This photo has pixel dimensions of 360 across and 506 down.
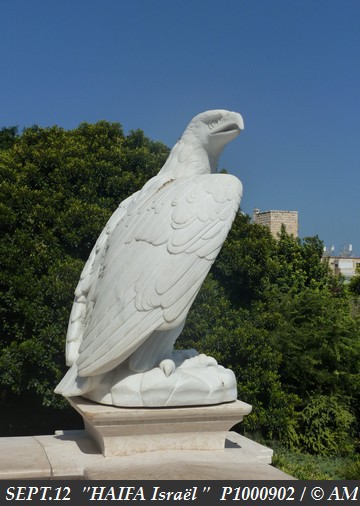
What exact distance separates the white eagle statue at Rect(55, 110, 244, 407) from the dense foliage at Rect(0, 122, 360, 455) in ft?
13.7

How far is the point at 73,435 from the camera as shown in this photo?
499 cm

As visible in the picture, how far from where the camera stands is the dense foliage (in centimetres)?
884

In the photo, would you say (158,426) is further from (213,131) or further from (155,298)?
(213,131)

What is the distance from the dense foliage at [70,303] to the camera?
8.84 meters

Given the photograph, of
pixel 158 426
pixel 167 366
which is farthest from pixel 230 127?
pixel 158 426

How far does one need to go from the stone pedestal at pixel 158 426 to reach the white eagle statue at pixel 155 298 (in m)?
0.08

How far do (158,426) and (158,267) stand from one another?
1.17m

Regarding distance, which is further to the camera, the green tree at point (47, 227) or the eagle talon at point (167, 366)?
the green tree at point (47, 227)

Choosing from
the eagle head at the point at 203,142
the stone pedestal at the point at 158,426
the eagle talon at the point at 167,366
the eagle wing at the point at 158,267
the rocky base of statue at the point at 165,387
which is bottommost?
the stone pedestal at the point at 158,426

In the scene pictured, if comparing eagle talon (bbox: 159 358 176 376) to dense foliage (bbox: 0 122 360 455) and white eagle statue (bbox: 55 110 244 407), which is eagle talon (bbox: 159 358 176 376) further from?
dense foliage (bbox: 0 122 360 455)

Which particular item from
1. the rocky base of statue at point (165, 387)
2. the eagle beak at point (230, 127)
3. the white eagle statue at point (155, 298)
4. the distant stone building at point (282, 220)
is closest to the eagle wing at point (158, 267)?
the white eagle statue at point (155, 298)

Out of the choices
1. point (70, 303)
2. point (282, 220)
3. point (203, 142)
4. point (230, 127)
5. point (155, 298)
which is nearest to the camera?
point (155, 298)

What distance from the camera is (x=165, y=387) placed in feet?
14.4

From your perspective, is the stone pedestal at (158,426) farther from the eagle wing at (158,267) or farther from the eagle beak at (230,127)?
the eagle beak at (230,127)
